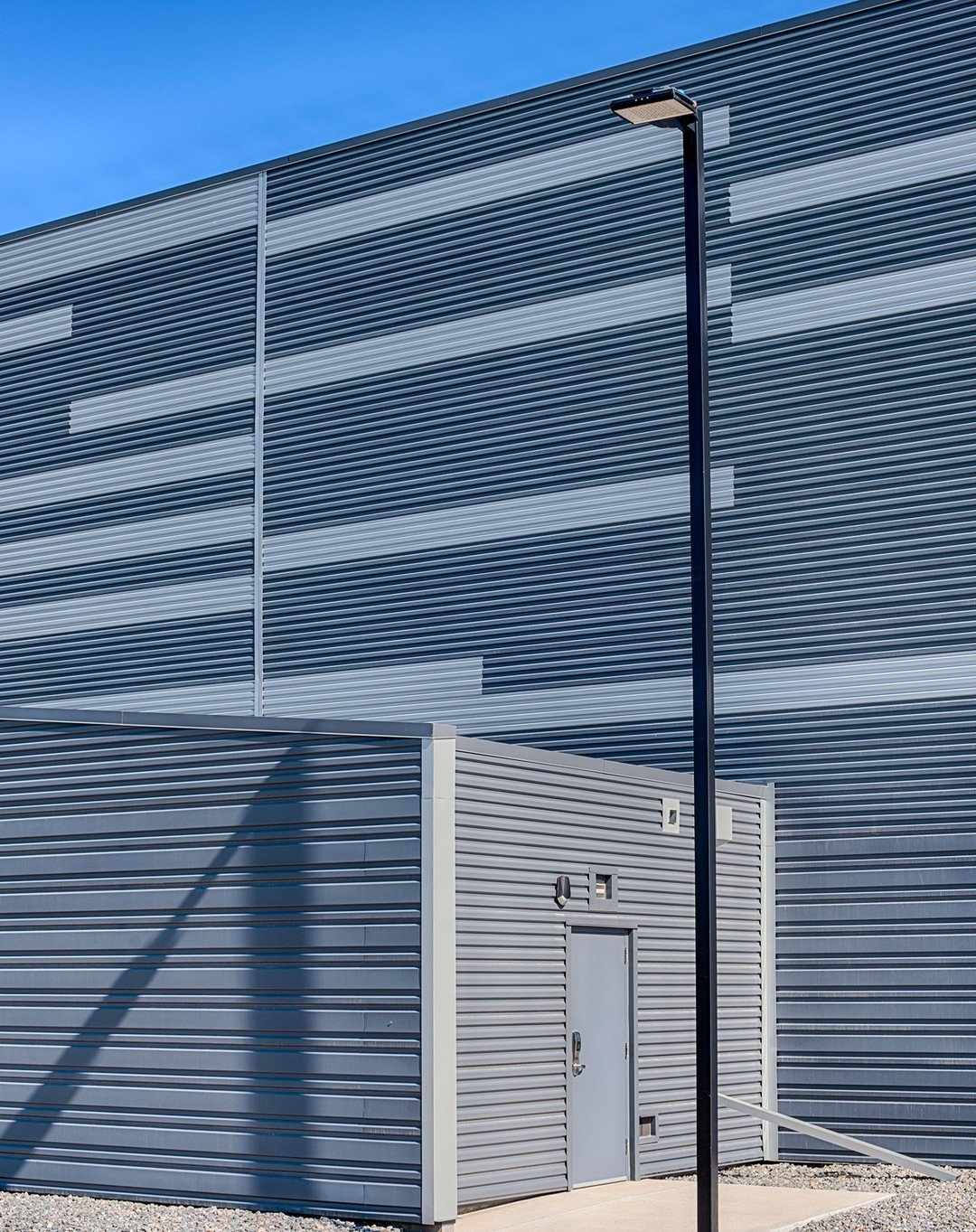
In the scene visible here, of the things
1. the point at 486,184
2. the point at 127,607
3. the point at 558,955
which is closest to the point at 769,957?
the point at 558,955

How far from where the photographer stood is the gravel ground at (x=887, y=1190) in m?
14.3

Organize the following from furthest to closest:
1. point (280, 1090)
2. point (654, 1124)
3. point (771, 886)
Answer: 1. point (771, 886)
2. point (654, 1124)
3. point (280, 1090)

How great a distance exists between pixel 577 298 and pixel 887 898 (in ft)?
27.1

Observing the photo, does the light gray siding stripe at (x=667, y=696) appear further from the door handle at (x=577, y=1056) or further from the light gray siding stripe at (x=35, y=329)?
the light gray siding stripe at (x=35, y=329)

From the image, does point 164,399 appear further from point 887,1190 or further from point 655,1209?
point 887,1190

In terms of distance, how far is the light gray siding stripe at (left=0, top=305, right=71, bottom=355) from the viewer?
26.8 metres

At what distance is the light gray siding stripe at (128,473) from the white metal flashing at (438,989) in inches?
438

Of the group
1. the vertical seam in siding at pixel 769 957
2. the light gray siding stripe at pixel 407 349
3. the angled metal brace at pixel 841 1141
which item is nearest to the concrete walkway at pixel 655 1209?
the angled metal brace at pixel 841 1141

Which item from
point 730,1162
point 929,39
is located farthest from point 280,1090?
point 929,39

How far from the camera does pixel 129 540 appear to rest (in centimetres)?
2534

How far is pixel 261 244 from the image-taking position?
977 inches

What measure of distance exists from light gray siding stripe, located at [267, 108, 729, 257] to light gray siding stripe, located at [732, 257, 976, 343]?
224 cm

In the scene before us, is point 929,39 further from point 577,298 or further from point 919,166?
point 577,298

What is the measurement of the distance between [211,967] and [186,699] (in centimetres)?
961
